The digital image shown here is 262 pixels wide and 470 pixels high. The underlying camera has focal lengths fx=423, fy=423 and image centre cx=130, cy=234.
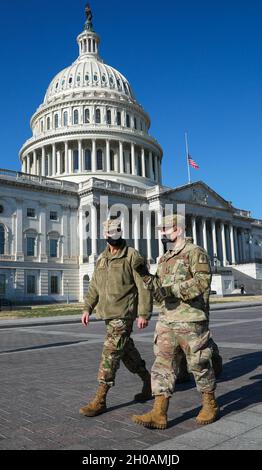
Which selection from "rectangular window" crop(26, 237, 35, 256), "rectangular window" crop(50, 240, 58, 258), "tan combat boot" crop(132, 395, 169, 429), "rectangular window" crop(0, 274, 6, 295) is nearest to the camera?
"tan combat boot" crop(132, 395, 169, 429)

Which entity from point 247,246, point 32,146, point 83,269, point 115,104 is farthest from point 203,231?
point 32,146

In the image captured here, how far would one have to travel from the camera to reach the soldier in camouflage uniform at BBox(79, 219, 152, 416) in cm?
518

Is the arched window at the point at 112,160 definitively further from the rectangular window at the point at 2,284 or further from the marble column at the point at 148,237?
the rectangular window at the point at 2,284

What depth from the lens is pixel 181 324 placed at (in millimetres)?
4754

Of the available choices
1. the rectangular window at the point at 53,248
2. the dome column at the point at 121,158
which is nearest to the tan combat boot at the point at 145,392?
the rectangular window at the point at 53,248

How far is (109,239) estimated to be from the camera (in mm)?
5453

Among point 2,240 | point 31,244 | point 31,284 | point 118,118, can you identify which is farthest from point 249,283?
point 118,118

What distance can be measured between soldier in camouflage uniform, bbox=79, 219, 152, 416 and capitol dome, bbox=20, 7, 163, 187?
2519 inches

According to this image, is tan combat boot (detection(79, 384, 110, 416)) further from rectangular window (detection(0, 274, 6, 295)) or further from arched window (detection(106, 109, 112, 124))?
arched window (detection(106, 109, 112, 124))

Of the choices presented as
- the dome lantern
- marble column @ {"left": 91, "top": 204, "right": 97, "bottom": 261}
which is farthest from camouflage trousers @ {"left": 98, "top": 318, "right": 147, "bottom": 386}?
the dome lantern

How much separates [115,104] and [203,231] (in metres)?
28.8

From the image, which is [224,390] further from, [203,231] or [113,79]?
[113,79]

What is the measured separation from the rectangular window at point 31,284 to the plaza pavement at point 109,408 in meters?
43.2

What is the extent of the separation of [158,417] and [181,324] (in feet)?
3.31
